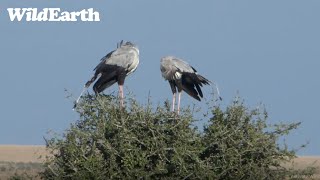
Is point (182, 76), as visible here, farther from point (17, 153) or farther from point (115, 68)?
point (17, 153)

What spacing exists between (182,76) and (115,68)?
48.4 inches

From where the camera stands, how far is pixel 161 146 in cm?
1347

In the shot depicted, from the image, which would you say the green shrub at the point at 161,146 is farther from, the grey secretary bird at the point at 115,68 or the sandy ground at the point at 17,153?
the sandy ground at the point at 17,153

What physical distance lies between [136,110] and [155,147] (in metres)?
0.66

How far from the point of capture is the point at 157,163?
13617 millimetres

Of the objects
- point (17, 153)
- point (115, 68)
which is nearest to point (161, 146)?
point (115, 68)

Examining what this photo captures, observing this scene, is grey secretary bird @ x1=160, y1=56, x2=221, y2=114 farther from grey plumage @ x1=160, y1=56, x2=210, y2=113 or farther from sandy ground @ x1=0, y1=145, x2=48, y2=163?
sandy ground @ x1=0, y1=145, x2=48, y2=163

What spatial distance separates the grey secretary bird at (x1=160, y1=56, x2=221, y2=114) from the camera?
15280 millimetres

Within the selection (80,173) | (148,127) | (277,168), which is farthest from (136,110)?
(277,168)

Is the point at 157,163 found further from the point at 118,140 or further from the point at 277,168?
the point at 277,168

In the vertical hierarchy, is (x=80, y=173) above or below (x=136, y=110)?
below

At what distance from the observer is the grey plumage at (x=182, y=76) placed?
15281 millimetres

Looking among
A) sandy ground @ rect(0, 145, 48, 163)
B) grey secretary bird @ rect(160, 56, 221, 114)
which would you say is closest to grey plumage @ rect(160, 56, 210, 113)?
grey secretary bird @ rect(160, 56, 221, 114)

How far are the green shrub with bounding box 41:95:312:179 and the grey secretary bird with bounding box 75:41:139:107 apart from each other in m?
0.73
